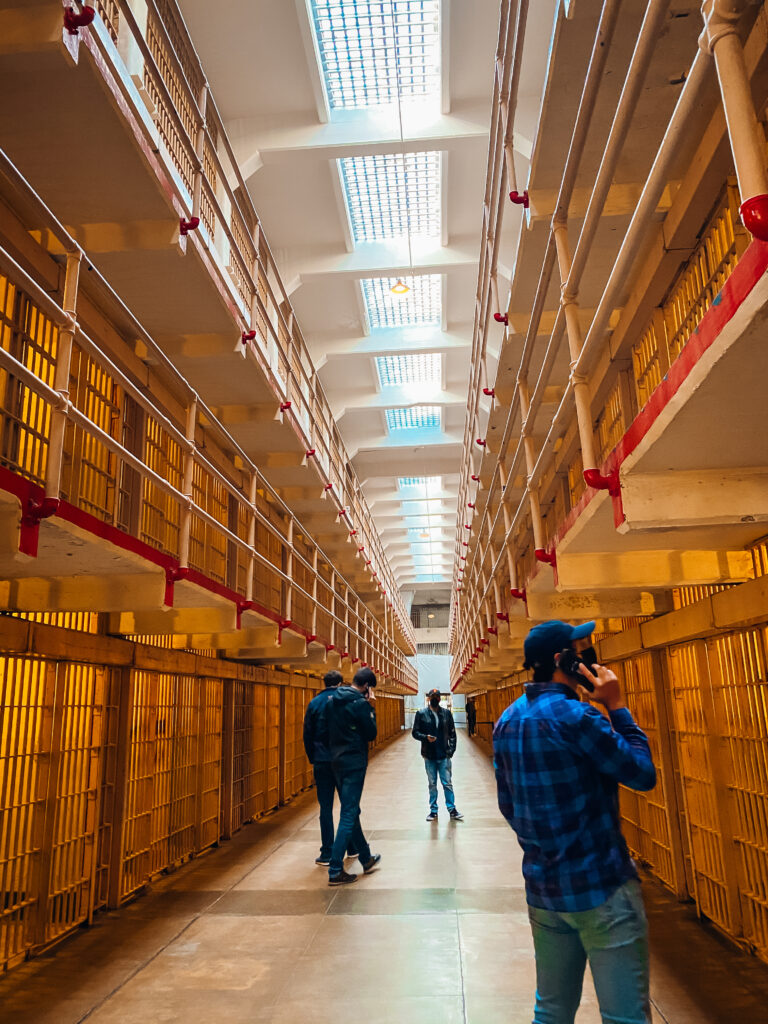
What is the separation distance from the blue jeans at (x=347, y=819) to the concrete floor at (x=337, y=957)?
21 cm

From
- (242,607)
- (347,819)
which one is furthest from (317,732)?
(242,607)

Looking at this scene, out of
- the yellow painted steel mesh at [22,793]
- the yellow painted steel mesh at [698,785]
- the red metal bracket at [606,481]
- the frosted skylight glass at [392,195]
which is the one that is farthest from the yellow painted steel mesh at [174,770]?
the frosted skylight glass at [392,195]

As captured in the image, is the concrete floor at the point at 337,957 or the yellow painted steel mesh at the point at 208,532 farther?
the yellow painted steel mesh at the point at 208,532

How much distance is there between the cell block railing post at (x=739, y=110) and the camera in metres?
1.36

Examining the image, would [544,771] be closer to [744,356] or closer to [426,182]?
[744,356]

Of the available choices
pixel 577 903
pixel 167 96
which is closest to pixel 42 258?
pixel 167 96

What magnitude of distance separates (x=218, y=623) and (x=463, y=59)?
673 cm

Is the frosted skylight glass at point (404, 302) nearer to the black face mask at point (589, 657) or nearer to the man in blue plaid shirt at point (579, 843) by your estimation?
the black face mask at point (589, 657)

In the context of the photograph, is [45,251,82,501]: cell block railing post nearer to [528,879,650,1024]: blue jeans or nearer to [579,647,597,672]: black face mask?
[579,647,597,672]: black face mask

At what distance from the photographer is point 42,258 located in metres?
4.39

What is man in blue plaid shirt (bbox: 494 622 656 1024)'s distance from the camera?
192cm

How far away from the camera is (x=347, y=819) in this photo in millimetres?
5484

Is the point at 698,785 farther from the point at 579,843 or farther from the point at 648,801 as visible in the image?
the point at 579,843

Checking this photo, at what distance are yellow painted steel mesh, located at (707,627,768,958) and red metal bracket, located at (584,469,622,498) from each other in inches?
60.6
